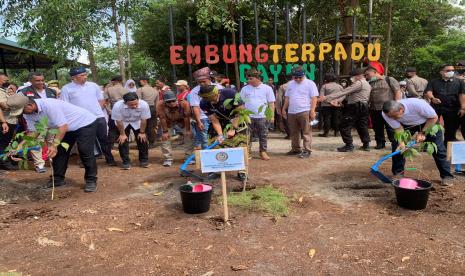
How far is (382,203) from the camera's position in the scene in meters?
4.62

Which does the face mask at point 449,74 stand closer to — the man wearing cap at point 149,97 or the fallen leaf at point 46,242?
the man wearing cap at point 149,97

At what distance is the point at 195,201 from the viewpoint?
171 inches

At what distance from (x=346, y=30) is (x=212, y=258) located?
373 inches

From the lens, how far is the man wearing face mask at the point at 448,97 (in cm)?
634

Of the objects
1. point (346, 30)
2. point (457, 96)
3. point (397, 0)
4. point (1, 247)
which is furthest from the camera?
point (397, 0)

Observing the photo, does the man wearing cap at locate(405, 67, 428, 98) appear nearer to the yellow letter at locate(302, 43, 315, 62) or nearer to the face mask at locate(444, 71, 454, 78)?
the yellow letter at locate(302, 43, 315, 62)

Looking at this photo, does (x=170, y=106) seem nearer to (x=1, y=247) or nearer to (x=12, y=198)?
(x=12, y=198)

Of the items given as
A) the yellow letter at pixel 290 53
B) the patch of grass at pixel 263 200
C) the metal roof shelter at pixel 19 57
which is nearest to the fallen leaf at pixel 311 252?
the patch of grass at pixel 263 200

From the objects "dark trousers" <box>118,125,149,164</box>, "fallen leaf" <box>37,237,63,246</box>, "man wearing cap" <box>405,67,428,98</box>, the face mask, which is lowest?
"fallen leaf" <box>37,237,63,246</box>

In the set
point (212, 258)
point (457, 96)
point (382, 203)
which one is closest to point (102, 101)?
point (212, 258)

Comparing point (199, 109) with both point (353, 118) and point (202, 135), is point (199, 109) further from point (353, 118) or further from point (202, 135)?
point (353, 118)

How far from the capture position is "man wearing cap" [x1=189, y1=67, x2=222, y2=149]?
19.1ft

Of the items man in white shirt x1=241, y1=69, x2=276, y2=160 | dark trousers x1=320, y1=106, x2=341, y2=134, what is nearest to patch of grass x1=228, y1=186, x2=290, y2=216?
man in white shirt x1=241, y1=69, x2=276, y2=160

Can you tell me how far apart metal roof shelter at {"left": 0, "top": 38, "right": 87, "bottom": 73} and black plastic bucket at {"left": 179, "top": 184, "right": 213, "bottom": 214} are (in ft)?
36.7
